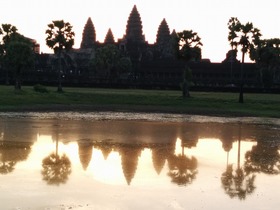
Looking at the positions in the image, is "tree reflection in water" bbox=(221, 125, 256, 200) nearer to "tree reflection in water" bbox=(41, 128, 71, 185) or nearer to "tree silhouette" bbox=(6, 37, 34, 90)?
"tree reflection in water" bbox=(41, 128, 71, 185)

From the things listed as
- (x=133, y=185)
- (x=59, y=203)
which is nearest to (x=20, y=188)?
(x=59, y=203)

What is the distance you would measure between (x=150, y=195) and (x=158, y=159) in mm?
5638

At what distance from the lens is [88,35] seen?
14100 cm

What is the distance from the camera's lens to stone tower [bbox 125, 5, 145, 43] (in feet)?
442

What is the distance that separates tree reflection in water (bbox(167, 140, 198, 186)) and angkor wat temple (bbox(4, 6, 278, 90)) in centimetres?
3892

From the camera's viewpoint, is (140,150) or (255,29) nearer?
(140,150)

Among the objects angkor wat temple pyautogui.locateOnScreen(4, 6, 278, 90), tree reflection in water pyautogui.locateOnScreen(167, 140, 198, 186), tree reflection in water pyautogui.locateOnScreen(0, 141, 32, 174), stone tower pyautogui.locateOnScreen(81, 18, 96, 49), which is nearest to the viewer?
tree reflection in water pyautogui.locateOnScreen(167, 140, 198, 186)

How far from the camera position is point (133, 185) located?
14.5m

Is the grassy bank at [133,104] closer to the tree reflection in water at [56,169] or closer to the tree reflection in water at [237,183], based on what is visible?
the tree reflection in water at [56,169]

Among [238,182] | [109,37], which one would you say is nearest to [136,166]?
[238,182]

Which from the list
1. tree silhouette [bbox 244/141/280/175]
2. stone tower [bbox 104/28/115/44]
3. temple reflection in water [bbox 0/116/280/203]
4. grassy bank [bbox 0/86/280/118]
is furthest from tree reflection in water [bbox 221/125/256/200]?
stone tower [bbox 104/28/115/44]

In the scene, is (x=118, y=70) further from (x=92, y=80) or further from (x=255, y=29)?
(x=255, y=29)

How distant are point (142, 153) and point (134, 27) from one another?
117 meters

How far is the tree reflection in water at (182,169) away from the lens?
15438mm
